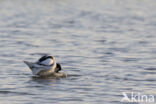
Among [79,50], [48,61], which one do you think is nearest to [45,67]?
[48,61]

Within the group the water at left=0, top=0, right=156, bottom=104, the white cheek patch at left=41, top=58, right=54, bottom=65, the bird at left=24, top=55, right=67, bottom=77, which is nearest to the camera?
the water at left=0, top=0, right=156, bottom=104

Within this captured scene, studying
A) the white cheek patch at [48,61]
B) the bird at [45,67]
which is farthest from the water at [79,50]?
the white cheek patch at [48,61]

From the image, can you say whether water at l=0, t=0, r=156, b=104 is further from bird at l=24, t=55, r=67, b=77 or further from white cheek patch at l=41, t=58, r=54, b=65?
white cheek patch at l=41, t=58, r=54, b=65

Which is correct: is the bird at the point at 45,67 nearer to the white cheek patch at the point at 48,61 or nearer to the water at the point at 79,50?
the white cheek patch at the point at 48,61

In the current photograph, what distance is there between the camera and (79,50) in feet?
67.3

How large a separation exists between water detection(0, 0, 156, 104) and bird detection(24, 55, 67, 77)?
304mm

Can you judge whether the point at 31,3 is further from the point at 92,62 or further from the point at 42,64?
the point at 42,64

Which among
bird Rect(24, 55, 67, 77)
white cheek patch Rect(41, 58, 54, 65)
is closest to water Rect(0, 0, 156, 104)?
bird Rect(24, 55, 67, 77)

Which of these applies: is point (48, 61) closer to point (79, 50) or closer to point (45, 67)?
point (45, 67)

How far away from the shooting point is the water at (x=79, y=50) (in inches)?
506

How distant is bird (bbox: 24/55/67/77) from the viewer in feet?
48.0

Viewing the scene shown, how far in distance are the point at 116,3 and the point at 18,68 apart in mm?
28565

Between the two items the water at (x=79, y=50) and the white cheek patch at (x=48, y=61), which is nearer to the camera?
the water at (x=79, y=50)

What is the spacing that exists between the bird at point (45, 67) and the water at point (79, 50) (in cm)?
30
